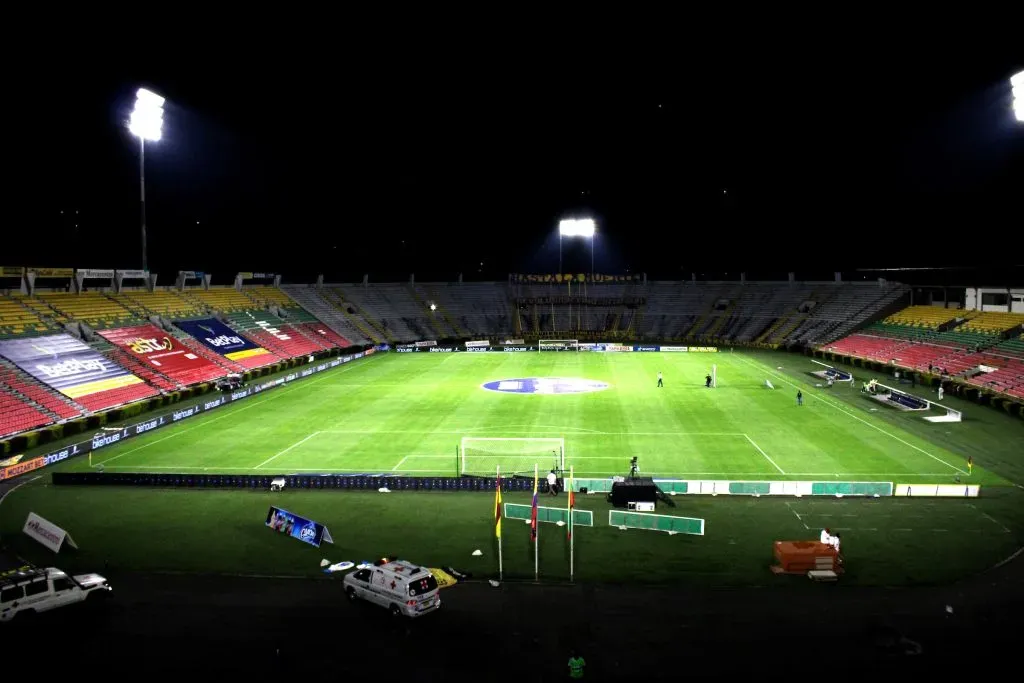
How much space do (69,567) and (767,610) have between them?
21045mm

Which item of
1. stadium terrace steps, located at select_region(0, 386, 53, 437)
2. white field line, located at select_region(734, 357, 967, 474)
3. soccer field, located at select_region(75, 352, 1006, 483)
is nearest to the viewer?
soccer field, located at select_region(75, 352, 1006, 483)

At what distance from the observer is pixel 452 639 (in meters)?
16.7

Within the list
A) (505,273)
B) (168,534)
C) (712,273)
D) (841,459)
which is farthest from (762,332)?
(168,534)

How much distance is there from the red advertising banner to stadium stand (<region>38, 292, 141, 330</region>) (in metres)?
1.28

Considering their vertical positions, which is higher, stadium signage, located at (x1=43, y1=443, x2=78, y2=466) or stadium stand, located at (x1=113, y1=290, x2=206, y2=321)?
stadium stand, located at (x1=113, y1=290, x2=206, y2=321)

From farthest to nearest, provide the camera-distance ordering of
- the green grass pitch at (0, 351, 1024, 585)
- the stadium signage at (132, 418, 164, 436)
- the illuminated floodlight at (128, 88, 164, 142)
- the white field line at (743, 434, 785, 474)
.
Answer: the illuminated floodlight at (128, 88, 164, 142)
the stadium signage at (132, 418, 164, 436)
the white field line at (743, 434, 785, 474)
the green grass pitch at (0, 351, 1024, 585)

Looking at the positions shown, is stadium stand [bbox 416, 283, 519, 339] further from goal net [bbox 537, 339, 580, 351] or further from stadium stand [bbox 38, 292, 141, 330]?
stadium stand [bbox 38, 292, 141, 330]

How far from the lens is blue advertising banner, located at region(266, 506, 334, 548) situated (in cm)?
2319

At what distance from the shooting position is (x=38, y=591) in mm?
17750

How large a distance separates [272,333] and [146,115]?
26162mm

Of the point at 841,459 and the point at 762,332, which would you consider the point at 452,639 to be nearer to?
the point at 841,459

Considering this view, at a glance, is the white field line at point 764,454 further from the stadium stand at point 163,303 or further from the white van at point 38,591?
the stadium stand at point 163,303

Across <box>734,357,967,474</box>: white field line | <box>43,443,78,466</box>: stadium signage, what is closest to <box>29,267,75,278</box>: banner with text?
<box>43,443,78,466</box>: stadium signage

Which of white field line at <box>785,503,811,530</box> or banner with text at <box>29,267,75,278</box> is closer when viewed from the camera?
white field line at <box>785,503,811,530</box>
